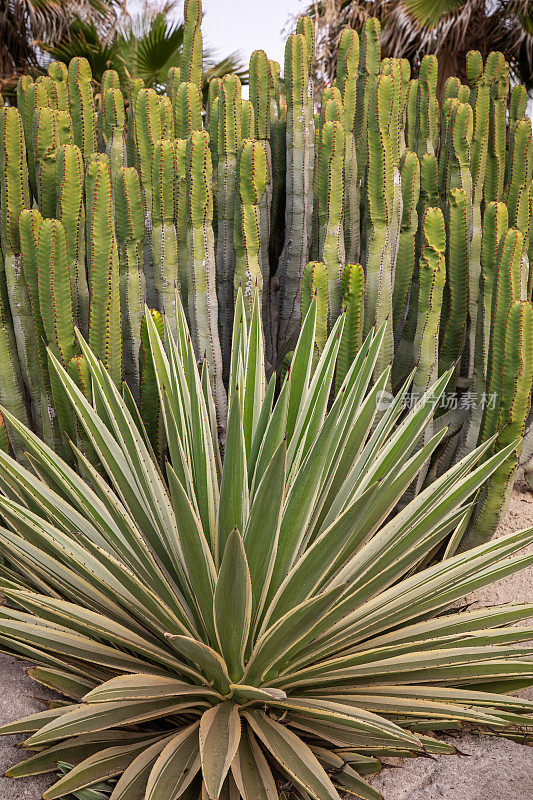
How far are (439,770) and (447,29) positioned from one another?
8.70 meters

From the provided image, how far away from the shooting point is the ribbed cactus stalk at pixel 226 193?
8.71 ft

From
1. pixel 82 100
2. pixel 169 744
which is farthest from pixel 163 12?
pixel 169 744

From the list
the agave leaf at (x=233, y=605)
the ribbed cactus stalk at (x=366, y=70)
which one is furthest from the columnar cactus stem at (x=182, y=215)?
the agave leaf at (x=233, y=605)

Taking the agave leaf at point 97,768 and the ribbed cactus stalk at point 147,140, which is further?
the ribbed cactus stalk at point 147,140

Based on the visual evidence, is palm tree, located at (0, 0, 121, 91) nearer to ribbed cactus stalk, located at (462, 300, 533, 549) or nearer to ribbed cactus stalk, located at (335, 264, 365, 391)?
ribbed cactus stalk, located at (335, 264, 365, 391)

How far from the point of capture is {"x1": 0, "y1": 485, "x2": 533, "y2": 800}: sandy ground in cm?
152

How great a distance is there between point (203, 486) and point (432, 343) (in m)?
1.01

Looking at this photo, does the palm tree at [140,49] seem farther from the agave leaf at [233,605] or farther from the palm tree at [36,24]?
the agave leaf at [233,605]

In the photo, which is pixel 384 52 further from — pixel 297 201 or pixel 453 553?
pixel 453 553

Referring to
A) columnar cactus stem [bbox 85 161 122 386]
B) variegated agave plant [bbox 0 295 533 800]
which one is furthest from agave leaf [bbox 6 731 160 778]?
columnar cactus stem [bbox 85 161 122 386]

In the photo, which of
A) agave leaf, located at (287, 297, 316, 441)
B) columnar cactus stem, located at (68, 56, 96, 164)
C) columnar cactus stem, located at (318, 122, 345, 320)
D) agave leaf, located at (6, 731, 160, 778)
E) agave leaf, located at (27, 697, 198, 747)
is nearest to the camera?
agave leaf, located at (27, 697, 198, 747)

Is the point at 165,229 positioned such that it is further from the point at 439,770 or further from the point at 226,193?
the point at 439,770

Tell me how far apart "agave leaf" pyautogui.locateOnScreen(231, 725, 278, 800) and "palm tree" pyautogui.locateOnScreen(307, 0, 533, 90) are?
8.36m

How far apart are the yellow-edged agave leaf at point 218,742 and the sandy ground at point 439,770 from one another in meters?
0.38
